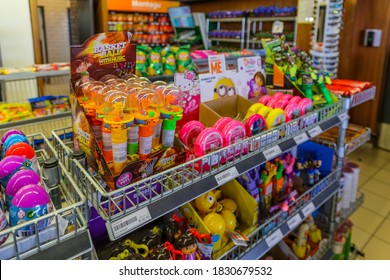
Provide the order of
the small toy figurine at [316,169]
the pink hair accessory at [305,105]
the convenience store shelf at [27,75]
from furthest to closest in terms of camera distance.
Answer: the convenience store shelf at [27,75]
the small toy figurine at [316,169]
the pink hair accessory at [305,105]

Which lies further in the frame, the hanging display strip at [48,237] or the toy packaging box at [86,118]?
the toy packaging box at [86,118]

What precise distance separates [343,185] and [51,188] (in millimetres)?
1737

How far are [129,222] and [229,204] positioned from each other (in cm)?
67

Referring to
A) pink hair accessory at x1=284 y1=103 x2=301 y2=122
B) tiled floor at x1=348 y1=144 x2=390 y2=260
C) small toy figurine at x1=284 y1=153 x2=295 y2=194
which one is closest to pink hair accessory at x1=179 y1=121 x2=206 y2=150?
pink hair accessory at x1=284 y1=103 x2=301 y2=122

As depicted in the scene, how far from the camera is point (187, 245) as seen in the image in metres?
1.13

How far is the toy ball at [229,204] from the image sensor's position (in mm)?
1435

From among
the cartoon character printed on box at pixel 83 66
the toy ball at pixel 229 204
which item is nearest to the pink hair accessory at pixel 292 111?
the toy ball at pixel 229 204

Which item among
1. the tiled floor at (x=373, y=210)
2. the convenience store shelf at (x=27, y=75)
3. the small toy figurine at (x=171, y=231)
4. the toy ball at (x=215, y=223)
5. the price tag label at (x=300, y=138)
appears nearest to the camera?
the small toy figurine at (x=171, y=231)

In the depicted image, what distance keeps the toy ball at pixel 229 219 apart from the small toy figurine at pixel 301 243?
684 millimetres

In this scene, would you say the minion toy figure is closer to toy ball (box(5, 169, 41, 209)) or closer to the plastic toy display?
the plastic toy display

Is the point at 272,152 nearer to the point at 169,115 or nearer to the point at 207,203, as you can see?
the point at 207,203

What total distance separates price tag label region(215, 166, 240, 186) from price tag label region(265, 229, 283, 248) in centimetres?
48

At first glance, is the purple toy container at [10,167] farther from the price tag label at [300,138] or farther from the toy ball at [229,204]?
the price tag label at [300,138]
